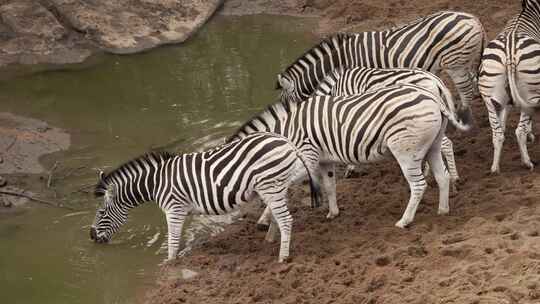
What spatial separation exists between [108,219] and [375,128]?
Answer: 3414 millimetres

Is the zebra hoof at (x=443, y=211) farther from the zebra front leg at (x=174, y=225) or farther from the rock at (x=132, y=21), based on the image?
the rock at (x=132, y=21)

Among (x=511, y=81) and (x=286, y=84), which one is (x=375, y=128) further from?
(x=286, y=84)

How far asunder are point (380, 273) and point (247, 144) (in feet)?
6.89

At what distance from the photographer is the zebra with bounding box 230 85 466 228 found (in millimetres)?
8398

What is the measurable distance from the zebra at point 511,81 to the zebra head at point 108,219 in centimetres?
440

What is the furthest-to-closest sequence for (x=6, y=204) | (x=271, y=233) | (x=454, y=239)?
1. (x=6, y=204)
2. (x=271, y=233)
3. (x=454, y=239)

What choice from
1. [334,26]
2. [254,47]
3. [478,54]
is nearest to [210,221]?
[478,54]

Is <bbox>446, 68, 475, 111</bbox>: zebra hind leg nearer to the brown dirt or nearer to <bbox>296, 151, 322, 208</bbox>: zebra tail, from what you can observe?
the brown dirt

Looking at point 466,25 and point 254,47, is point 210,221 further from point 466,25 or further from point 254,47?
point 254,47

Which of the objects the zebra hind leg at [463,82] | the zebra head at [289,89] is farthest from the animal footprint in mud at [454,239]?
the zebra head at [289,89]

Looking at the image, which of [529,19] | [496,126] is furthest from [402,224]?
[529,19]

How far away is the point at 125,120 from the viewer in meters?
13.8

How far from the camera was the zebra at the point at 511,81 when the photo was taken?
365 inches

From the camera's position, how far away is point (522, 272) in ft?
22.5
